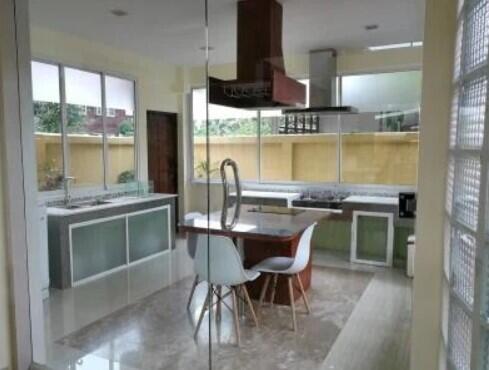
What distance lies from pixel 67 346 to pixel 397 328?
2570mm

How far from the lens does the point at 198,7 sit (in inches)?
154

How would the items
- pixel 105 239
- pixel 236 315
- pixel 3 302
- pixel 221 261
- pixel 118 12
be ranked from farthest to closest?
pixel 105 239 < pixel 118 12 < pixel 236 315 < pixel 221 261 < pixel 3 302

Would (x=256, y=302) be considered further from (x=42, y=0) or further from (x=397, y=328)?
(x=42, y=0)

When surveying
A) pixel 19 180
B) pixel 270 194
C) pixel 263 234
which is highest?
pixel 19 180

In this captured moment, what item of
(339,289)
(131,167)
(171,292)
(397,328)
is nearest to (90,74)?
(131,167)

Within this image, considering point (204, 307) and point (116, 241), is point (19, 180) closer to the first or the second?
point (204, 307)

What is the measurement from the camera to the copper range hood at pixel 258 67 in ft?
13.5

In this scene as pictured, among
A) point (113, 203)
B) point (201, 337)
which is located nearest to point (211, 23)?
point (113, 203)

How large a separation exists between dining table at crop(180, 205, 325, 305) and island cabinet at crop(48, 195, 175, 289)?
1.35 meters

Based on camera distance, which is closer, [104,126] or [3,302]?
[3,302]

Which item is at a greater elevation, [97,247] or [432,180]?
[432,180]

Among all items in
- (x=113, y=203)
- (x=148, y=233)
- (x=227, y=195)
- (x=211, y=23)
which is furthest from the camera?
(x=148, y=233)

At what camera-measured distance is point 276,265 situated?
3.64 m

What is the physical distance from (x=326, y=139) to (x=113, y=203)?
2.94m
